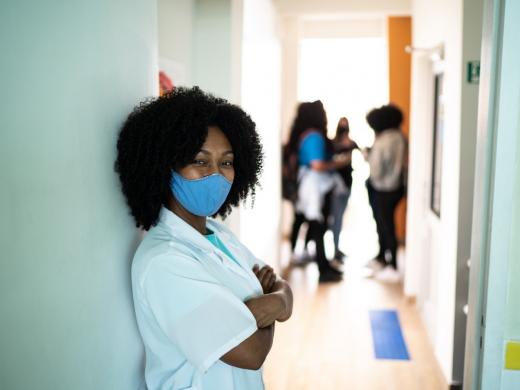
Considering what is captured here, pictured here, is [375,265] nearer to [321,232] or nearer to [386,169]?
[321,232]

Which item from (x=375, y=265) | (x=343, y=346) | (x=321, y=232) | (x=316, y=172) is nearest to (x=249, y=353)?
(x=343, y=346)

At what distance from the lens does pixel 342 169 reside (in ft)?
17.0

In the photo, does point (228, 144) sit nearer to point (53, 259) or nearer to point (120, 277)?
point (120, 277)

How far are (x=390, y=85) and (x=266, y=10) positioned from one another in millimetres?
2833

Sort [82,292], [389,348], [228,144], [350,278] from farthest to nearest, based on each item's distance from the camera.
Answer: [350,278]
[389,348]
[228,144]
[82,292]

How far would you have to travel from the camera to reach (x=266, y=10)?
414 centimetres

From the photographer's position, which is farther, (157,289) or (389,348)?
(389,348)

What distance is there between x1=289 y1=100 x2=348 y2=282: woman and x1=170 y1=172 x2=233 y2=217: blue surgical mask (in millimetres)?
3395

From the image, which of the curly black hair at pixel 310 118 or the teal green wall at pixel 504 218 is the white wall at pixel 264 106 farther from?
the teal green wall at pixel 504 218

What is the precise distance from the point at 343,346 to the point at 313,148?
187cm

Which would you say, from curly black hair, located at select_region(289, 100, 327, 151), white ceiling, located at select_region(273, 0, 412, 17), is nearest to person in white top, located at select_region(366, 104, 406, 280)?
curly black hair, located at select_region(289, 100, 327, 151)

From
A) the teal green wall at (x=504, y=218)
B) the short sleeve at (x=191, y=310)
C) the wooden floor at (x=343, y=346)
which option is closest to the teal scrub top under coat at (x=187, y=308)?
the short sleeve at (x=191, y=310)

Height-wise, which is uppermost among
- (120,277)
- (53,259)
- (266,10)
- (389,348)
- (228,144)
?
(266,10)

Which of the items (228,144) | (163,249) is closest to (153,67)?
(228,144)
